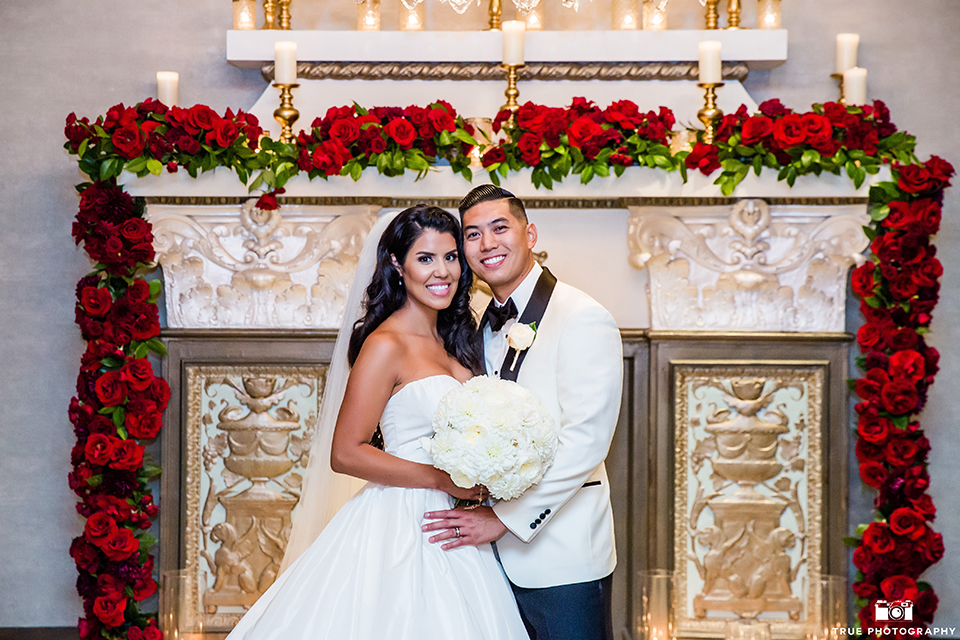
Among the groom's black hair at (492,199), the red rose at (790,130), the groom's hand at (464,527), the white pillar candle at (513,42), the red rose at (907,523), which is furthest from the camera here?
the red rose at (907,523)

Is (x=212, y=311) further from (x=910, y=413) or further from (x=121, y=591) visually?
(x=910, y=413)

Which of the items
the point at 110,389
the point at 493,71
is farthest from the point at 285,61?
the point at 110,389

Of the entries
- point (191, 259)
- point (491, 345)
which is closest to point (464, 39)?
point (191, 259)

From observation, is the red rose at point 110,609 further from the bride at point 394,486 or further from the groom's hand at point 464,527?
the groom's hand at point 464,527

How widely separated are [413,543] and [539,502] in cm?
36

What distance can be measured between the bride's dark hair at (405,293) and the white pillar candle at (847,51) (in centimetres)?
220

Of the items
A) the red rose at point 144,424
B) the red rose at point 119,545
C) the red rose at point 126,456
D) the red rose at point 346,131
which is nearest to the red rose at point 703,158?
the red rose at point 346,131

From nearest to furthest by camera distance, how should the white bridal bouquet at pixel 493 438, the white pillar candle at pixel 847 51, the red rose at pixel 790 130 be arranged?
the white bridal bouquet at pixel 493 438
the red rose at pixel 790 130
the white pillar candle at pixel 847 51

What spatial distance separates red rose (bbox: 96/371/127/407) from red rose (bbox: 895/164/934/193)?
129 inches

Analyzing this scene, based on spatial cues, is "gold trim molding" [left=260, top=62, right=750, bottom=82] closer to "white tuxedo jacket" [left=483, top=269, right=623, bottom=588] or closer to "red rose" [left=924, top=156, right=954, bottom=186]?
"red rose" [left=924, top=156, right=954, bottom=186]

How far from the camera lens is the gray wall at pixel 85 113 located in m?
4.12

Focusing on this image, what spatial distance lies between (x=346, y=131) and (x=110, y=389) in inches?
57.3

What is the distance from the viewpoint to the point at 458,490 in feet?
8.07

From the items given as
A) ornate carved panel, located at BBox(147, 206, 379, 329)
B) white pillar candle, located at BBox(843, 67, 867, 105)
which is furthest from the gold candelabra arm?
ornate carved panel, located at BBox(147, 206, 379, 329)
